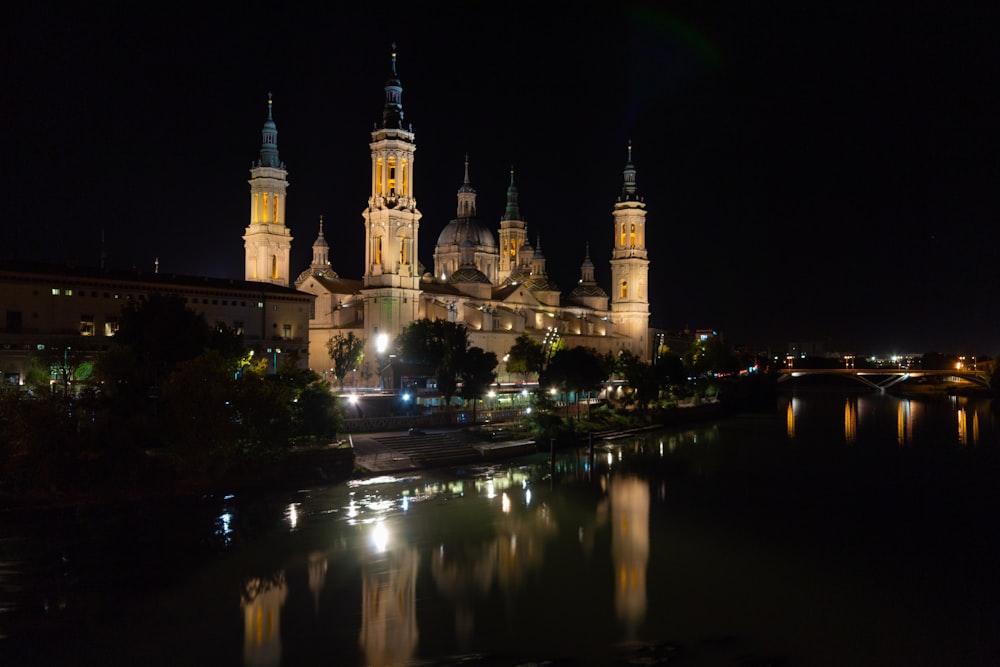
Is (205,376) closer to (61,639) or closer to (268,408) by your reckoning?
(268,408)

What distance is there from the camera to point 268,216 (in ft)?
191

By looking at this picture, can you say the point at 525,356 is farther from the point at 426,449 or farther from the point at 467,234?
the point at 426,449

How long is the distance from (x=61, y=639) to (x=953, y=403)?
94.9 m

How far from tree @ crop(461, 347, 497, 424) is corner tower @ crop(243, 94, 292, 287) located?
18999 mm

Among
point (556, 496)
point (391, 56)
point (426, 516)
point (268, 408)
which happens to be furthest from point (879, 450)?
point (391, 56)

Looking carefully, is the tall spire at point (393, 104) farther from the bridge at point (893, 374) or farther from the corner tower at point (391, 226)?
the bridge at point (893, 374)

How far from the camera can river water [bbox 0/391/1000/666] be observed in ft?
51.0

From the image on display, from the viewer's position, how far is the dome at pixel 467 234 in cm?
7825

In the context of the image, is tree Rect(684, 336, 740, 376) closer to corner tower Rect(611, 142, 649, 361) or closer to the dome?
corner tower Rect(611, 142, 649, 361)

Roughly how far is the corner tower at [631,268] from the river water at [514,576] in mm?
54092

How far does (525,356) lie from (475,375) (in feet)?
54.6

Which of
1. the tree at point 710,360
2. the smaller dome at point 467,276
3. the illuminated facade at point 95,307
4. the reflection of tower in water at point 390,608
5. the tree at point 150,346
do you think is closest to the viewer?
the reflection of tower in water at point 390,608

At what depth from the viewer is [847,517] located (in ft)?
91.2

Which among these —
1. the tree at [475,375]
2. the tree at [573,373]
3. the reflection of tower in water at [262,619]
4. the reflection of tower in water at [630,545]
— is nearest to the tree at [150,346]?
the reflection of tower in water at [262,619]
